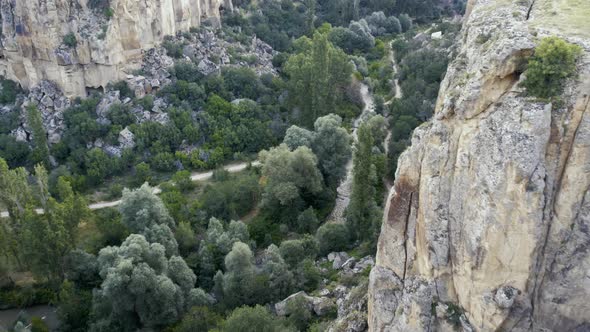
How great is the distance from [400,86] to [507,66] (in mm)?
41411

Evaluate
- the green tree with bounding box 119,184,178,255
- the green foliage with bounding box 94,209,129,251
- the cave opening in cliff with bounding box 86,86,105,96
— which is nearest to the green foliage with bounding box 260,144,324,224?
the green tree with bounding box 119,184,178,255

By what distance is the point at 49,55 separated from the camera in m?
47.2

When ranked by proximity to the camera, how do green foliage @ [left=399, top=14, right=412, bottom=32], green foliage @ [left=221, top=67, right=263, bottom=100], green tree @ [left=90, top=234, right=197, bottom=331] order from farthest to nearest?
green foliage @ [left=399, top=14, right=412, bottom=32] → green foliage @ [left=221, top=67, right=263, bottom=100] → green tree @ [left=90, top=234, right=197, bottom=331]

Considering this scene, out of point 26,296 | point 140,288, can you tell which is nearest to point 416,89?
point 140,288

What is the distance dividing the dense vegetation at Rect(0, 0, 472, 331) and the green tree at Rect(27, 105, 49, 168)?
0.11 metres

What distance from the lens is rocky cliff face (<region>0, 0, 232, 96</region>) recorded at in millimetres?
46344

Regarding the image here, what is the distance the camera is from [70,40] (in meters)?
46.5

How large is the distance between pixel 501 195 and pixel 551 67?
3.42 m

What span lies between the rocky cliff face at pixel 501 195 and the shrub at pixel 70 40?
1512 inches

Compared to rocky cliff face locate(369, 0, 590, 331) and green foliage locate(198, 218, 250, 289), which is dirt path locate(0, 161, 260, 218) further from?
rocky cliff face locate(369, 0, 590, 331)

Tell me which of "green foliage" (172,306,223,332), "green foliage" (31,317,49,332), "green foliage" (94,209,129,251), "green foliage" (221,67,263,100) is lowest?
"green foliage" (31,317,49,332)

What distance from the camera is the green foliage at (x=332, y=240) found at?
3334cm

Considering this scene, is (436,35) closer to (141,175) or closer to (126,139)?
(126,139)

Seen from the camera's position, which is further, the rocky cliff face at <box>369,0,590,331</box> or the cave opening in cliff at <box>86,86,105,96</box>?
the cave opening in cliff at <box>86,86,105,96</box>
